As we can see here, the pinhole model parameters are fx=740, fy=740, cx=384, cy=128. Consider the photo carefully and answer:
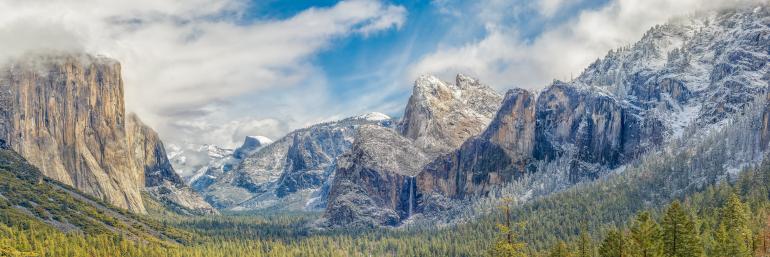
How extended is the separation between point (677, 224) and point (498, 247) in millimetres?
47818

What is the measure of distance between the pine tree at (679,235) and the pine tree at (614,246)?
21.8 ft

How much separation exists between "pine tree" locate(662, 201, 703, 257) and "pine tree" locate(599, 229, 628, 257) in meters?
6.64

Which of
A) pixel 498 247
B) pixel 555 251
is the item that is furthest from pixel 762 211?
pixel 498 247

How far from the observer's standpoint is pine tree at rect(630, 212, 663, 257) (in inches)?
4520

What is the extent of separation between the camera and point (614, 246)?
118 meters

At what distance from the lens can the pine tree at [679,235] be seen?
113000 millimetres

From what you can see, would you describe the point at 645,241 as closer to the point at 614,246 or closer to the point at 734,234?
the point at 614,246

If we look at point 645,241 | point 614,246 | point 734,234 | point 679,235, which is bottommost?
point 614,246

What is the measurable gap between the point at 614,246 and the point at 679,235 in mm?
9892

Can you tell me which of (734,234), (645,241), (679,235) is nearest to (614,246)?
(645,241)

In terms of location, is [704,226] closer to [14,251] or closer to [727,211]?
[727,211]

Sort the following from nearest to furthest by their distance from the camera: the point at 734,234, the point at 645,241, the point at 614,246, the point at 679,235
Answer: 1. the point at 645,241
2. the point at 679,235
3. the point at 614,246
4. the point at 734,234

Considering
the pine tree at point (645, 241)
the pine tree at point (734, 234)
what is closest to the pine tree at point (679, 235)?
the pine tree at point (645, 241)

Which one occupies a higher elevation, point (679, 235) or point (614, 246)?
point (679, 235)
